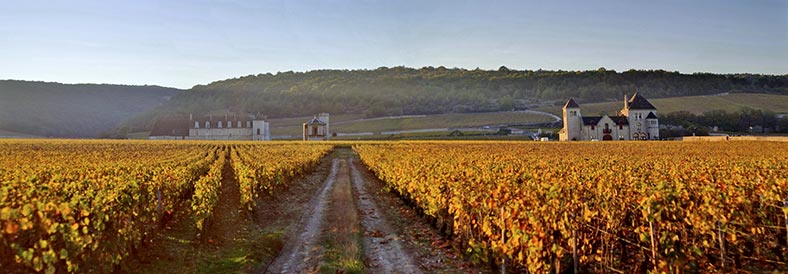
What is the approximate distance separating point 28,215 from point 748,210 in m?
11.2

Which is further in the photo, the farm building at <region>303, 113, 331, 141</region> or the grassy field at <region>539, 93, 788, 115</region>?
the grassy field at <region>539, 93, 788, 115</region>

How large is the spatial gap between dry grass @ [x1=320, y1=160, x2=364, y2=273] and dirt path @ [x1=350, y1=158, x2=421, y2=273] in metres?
0.23

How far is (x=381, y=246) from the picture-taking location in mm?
10844

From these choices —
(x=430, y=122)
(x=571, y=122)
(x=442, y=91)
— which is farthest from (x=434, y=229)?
(x=442, y=91)

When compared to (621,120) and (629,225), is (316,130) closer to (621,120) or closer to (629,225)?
(621,120)

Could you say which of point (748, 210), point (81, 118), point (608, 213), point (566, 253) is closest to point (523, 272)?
point (566, 253)

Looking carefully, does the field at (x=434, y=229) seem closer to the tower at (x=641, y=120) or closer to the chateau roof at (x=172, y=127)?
the tower at (x=641, y=120)

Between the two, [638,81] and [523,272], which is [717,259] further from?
[638,81]

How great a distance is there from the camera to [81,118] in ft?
498

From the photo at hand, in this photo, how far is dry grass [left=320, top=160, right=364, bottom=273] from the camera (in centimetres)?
905

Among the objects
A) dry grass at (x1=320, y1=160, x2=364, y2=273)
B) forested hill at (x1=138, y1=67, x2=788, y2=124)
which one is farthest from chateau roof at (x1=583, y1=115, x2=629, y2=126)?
dry grass at (x1=320, y1=160, x2=364, y2=273)

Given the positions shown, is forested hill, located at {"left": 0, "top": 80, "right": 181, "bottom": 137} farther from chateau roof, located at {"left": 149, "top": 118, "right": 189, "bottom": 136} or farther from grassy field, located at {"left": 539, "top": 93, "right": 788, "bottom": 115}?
grassy field, located at {"left": 539, "top": 93, "right": 788, "bottom": 115}

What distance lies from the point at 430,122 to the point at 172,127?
56.8 meters

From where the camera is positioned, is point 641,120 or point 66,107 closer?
point 641,120
